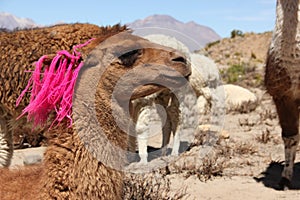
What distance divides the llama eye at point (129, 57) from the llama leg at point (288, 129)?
3.03 metres

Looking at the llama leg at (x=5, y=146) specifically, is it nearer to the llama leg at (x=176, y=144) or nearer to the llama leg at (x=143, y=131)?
the llama leg at (x=143, y=131)

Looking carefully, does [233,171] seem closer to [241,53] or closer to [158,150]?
[158,150]

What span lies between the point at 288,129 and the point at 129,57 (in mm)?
3369

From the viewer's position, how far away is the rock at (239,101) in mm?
12594

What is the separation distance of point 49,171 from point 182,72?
1.00m

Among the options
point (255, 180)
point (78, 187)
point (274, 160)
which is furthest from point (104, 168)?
point (274, 160)

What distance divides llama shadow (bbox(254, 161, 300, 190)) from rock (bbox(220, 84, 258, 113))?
5.45 meters

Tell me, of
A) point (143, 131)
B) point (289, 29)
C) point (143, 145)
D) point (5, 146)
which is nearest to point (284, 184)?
point (289, 29)

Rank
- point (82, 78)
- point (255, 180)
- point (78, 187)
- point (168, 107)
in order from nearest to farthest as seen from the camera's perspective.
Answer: point (78, 187) → point (82, 78) → point (255, 180) → point (168, 107)

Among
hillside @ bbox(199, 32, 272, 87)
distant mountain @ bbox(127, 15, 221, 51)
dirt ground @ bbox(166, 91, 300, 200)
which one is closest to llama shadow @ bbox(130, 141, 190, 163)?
dirt ground @ bbox(166, 91, 300, 200)

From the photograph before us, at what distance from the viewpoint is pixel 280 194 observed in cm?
579

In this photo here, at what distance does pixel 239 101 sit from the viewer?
13.0 meters

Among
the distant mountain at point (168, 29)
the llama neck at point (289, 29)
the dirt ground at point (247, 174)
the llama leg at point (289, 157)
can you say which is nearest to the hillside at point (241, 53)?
the dirt ground at point (247, 174)

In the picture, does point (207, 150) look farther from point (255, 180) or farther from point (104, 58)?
point (104, 58)
